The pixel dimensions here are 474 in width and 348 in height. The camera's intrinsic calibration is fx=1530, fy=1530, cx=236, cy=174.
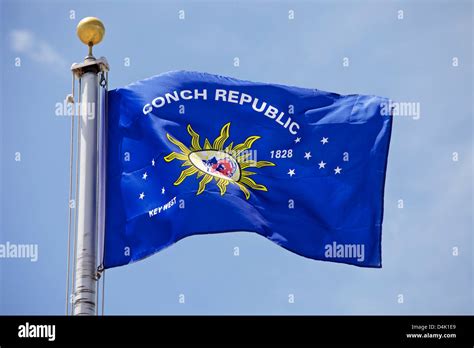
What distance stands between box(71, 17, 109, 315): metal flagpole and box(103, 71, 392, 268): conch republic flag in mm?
757

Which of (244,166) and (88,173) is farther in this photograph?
(244,166)

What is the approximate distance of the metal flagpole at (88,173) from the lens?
22641 mm

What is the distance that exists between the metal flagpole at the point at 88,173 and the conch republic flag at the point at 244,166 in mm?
757

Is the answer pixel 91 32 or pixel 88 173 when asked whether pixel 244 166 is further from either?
pixel 91 32

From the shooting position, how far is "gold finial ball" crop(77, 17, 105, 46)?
24578mm

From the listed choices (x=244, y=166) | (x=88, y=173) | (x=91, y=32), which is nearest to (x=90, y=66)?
(x=91, y=32)

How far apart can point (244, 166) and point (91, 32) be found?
3.28 metres

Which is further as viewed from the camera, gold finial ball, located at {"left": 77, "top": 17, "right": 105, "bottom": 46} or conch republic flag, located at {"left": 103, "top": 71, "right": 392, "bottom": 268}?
gold finial ball, located at {"left": 77, "top": 17, "right": 105, "bottom": 46}

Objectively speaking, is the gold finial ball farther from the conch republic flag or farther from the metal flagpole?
the conch republic flag

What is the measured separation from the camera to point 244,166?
24.4 meters
